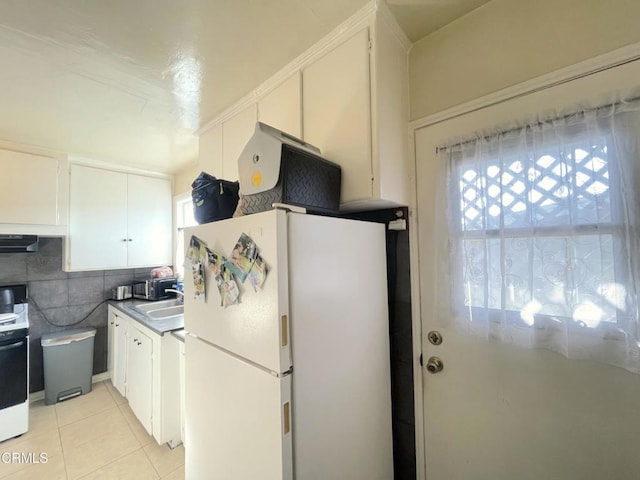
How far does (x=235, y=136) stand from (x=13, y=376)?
2570 millimetres

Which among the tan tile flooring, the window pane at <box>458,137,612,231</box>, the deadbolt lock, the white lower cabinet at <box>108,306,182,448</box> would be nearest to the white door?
the deadbolt lock

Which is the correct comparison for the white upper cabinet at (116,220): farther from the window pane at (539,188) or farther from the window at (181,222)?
the window pane at (539,188)

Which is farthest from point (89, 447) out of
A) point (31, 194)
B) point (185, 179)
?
point (185, 179)

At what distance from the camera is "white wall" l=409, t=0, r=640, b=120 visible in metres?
0.88

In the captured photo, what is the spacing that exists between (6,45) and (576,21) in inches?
92.9

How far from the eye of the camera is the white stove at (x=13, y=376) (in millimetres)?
2023

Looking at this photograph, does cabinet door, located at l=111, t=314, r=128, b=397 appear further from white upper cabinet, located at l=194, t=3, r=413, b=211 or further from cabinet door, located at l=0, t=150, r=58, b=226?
white upper cabinet, located at l=194, t=3, r=413, b=211

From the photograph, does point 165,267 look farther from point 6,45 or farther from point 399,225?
point 399,225

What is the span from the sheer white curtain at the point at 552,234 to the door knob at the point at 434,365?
217 millimetres

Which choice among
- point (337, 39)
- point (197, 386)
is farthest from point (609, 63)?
point (197, 386)

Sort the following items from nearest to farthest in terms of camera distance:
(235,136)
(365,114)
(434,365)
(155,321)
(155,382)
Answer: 1. (365,114)
2. (434,365)
3. (235,136)
4. (155,382)
5. (155,321)

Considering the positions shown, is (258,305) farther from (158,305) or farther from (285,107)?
(158,305)

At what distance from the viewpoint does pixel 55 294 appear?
9.07 feet

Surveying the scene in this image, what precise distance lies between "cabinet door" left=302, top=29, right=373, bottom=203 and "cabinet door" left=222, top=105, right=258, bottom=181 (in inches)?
20.4
